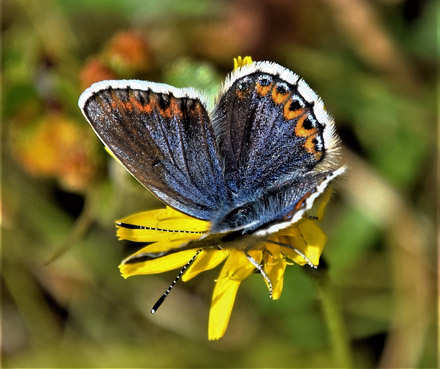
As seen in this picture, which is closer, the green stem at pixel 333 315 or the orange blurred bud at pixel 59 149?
the green stem at pixel 333 315

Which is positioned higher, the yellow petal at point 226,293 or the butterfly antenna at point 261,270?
the butterfly antenna at point 261,270

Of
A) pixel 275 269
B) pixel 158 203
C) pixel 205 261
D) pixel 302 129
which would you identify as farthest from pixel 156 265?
pixel 158 203

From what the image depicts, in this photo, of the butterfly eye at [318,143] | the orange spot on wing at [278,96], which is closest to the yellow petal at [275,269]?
the butterfly eye at [318,143]

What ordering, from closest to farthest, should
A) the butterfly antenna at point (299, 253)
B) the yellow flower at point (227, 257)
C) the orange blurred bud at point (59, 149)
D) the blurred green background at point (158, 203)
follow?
the butterfly antenna at point (299, 253) → the yellow flower at point (227, 257) → the orange blurred bud at point (59, 149) → the blurred green background at point (158, 203)

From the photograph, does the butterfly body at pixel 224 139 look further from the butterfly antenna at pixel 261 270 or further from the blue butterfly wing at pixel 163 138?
the butterfly antenna at pixel 261 270

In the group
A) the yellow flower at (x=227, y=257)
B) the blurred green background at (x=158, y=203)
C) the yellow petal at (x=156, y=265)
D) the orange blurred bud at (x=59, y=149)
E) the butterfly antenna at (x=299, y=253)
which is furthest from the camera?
the blurred green background at (x=158, y=203)

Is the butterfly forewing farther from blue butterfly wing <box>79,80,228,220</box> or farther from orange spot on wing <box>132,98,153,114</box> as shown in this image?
orange spot on wing <box>132,98,153,114</box>
